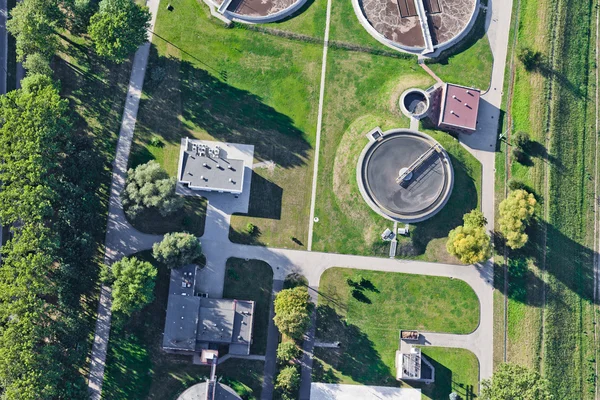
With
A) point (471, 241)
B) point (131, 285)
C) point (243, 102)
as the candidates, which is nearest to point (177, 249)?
point (131, 285)

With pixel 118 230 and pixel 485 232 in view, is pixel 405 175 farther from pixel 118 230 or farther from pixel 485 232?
pixel 118 230

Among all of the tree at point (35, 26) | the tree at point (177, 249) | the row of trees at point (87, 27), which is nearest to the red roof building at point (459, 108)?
the tree at point (177, 249)

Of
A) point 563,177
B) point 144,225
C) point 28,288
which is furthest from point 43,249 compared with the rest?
point 563,177

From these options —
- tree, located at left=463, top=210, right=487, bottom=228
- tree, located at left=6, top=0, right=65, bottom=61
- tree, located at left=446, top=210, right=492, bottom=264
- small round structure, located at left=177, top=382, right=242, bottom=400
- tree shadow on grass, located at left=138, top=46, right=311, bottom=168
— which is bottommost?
small round structure, located at left=177, top=382, right=242, bottom=400

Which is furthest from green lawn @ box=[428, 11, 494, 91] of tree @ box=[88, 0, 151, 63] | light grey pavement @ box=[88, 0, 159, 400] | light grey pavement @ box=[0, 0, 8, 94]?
light grey pavement @ box=[0, 0, 8, 94]

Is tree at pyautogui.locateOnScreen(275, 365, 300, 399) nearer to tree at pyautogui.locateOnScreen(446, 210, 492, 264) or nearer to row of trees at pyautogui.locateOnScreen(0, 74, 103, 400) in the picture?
row of trees at pyautogui.locateOnScreen(0, 74, 103, 400)

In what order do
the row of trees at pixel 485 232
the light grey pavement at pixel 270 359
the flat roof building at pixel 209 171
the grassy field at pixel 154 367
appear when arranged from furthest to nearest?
the light grey pavement at pixel 270 359 < the flat roof building at pixel 209 171 < the row of trees at pixel 485 232 < the grassy field at pixel 154 367

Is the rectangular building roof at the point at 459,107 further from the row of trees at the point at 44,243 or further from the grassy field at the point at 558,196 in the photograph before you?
the row of trees at the point at 44,243
